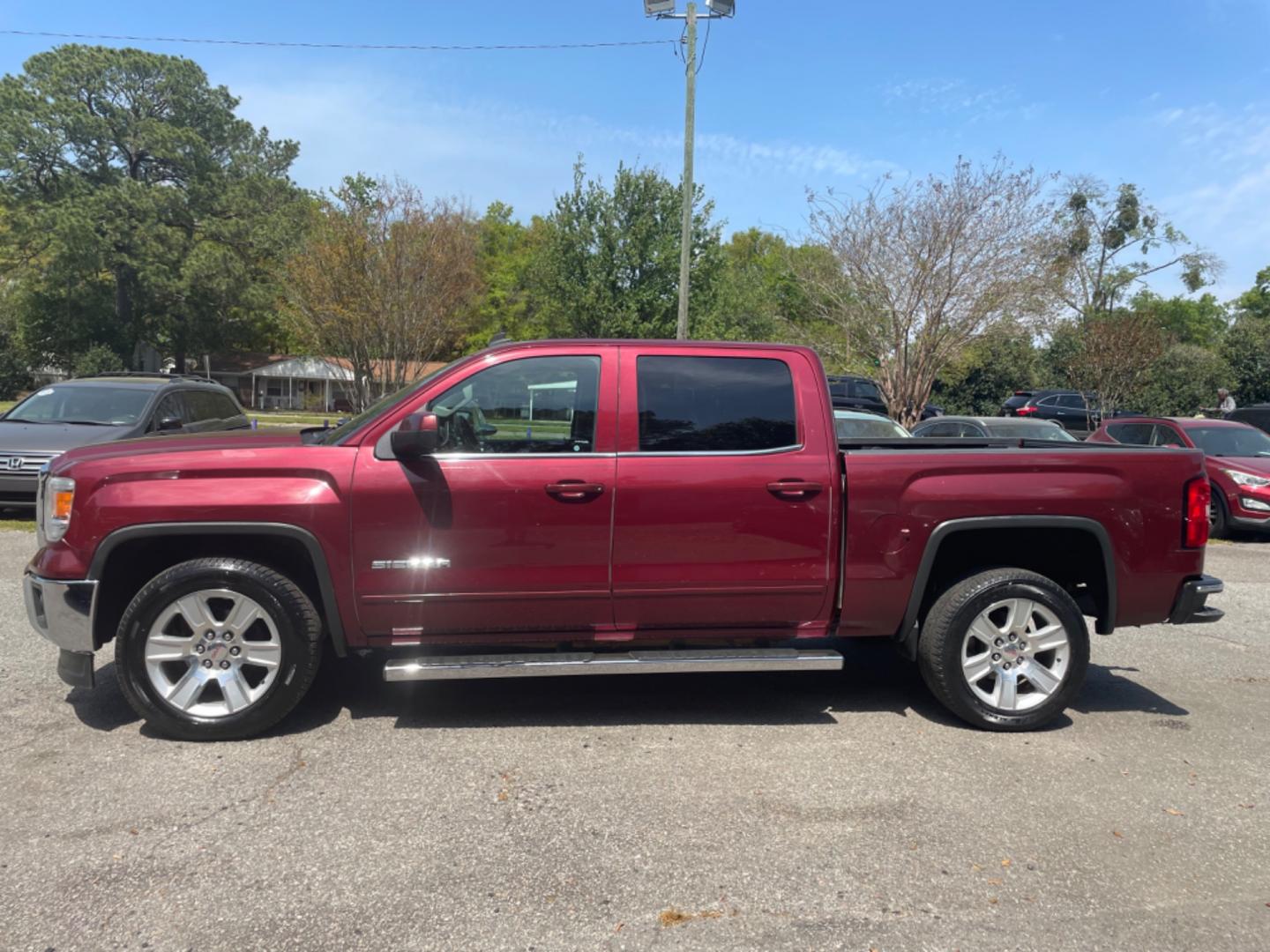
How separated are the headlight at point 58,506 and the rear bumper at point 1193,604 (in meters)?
5.51

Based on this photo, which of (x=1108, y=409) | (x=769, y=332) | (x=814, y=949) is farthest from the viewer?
(x=769, y=332)

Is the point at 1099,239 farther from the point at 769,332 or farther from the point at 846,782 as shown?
the point at 846,782

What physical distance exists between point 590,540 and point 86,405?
880 cm

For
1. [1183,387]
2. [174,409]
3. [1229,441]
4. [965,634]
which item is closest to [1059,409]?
[1183,387]

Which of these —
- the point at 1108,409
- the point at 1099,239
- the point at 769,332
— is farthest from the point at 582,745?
the point at 1099,239

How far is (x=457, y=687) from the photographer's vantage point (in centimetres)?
509

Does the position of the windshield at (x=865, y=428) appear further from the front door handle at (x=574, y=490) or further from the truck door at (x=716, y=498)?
the front door handle at (x=574, y=490)

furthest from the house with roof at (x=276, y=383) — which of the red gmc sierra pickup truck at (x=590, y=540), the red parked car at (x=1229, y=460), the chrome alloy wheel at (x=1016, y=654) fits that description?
the chrome alloy wheel at (x=1016, y=654)

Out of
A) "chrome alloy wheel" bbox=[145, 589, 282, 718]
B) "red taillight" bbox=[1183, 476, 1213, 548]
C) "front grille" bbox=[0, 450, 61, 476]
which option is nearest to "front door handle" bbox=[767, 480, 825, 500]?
"red taillight" bbox=[1183, 476, 1213, 548]

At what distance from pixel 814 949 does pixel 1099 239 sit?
56497 mm

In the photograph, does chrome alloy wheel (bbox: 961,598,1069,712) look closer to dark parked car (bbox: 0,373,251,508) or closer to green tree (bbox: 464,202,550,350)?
dark parked car (bbox: 0,373,251,508)

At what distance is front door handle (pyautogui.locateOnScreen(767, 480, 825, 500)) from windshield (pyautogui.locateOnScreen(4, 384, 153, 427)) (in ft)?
28.1

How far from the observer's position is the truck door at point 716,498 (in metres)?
4.34

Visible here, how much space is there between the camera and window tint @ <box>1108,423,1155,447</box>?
13078 millimetres
